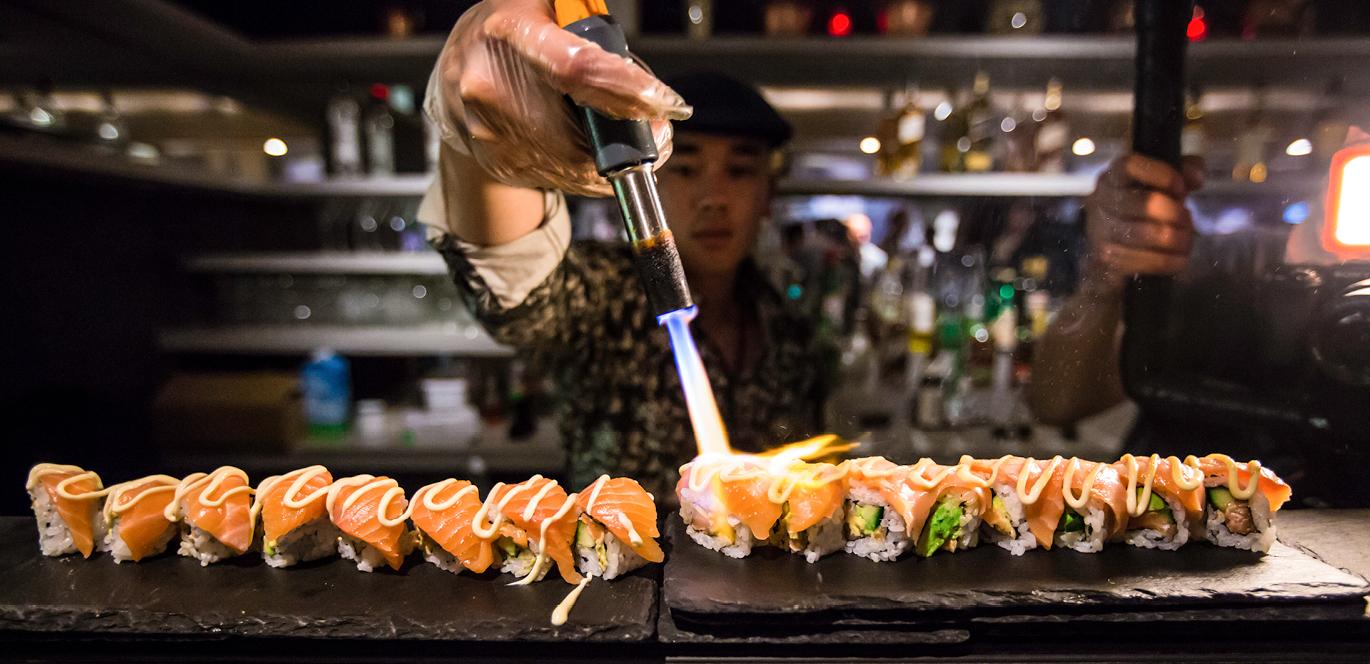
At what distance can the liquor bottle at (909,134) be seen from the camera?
2861mm

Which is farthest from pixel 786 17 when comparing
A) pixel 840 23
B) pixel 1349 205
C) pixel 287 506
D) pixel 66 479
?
pixel 66 479

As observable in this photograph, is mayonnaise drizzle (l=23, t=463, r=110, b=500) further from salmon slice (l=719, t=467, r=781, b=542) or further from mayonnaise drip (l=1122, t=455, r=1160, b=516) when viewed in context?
mayonnaise drip (l=1122, t=455, r=1160, b=516)

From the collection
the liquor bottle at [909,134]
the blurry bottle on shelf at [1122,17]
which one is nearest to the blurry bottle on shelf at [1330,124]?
the blurry bottle on shelf at [1122,17]

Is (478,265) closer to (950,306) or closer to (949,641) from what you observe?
(949,641)

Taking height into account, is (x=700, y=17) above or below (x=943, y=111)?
above

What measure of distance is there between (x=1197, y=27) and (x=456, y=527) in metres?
2.24

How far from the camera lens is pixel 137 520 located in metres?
1.29

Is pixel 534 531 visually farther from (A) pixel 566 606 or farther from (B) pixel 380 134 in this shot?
(B) pixel 380 134

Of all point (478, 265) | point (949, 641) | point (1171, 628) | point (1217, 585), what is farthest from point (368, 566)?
point (1217, 585)

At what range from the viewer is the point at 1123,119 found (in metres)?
1.76

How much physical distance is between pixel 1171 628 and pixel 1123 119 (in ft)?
4.35

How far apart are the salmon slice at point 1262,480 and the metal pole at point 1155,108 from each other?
0.38m

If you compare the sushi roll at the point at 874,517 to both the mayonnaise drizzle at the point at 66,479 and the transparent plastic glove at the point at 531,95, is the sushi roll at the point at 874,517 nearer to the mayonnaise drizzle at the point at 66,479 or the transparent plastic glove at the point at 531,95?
the transparent plastic glove at the point at 531,95

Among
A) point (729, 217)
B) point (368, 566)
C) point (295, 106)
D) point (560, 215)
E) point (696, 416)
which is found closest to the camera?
point (368, 566)
